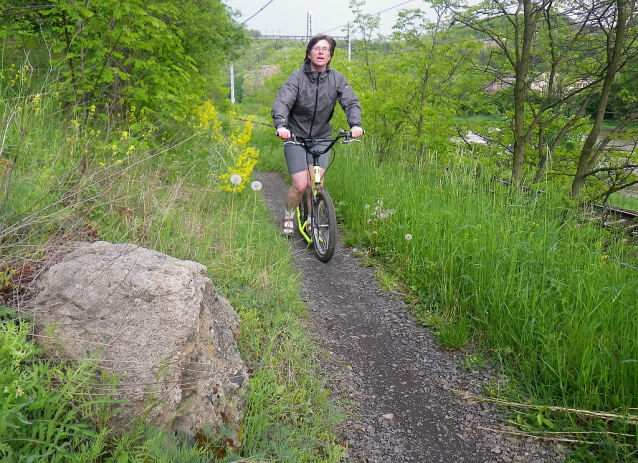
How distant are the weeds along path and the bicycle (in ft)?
2.12

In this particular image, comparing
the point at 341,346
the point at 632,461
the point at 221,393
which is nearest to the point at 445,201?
the point at 341,346

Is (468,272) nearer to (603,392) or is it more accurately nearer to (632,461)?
(603,392)

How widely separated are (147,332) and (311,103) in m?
3.69

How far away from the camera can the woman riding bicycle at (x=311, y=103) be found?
5062 millimetres

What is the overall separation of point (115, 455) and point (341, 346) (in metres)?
2.05

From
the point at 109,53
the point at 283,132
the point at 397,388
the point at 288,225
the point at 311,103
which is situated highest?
the point at 109,53

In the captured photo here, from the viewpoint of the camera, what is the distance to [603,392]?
102 inches

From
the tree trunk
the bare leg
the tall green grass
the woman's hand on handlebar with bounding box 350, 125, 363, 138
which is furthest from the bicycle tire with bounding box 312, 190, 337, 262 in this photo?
the tree trunk

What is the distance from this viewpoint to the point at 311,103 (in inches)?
208

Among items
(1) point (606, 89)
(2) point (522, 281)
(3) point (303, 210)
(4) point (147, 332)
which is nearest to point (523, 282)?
(2) point (522, 281)

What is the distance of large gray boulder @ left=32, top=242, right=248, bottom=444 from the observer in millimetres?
2076

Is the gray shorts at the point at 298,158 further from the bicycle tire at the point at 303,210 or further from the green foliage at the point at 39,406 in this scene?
the green foliage at the point at 39,406

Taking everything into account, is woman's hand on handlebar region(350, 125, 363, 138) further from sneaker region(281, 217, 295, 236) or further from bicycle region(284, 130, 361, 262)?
sneaker region(281, 217, 295, 236)

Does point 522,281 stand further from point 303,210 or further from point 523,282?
point 303,210
